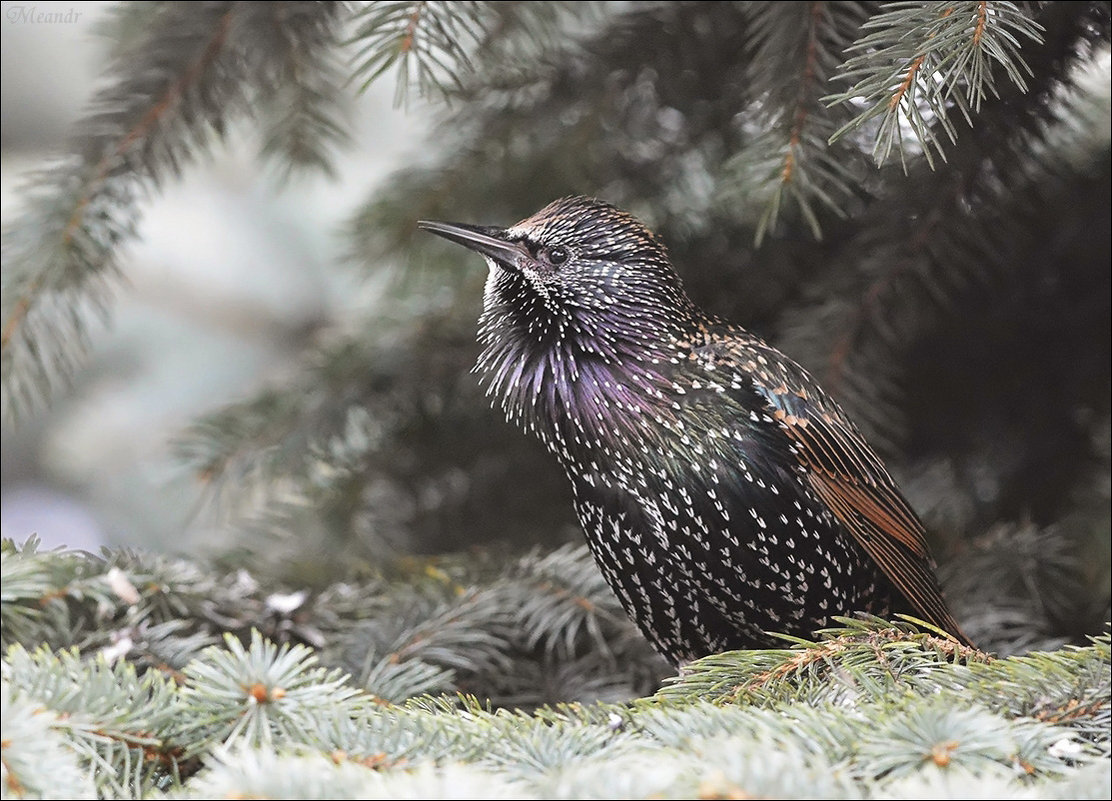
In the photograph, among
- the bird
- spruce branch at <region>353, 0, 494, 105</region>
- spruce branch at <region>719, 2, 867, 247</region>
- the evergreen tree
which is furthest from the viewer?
the bird

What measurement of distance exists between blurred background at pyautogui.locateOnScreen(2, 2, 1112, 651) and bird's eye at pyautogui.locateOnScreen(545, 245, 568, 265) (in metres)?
0.36

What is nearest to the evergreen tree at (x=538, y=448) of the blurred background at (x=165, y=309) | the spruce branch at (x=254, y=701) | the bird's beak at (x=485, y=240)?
the spruce branch at (x=254, y=701)

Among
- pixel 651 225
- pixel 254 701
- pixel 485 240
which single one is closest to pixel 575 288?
pixel 485 240

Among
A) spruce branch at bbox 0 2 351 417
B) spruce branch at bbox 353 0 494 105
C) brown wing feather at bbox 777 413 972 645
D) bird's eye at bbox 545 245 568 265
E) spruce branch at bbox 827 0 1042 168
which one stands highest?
spruce branch at bbox 0 2 351 417

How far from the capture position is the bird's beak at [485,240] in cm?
201

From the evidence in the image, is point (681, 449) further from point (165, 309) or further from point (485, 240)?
point (165, 309)

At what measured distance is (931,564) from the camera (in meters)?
2.16

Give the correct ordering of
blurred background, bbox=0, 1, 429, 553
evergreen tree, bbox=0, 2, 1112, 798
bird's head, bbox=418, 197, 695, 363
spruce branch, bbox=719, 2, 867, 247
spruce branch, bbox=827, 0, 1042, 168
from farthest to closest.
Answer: blurred background, bbox=0, 1, 429, 553, bird's head, bbox=418, 197, 695, 363, spruce branch, bbox=719, 2, 867, 247, spruce branch, bbox=827, 0, 1042, 168, evergreen tree, bbox=0, 2, 1112, 798

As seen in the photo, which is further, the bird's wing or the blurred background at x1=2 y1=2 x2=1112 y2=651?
the blurred background at x1=2 y1=2 x2=1112 y2=651

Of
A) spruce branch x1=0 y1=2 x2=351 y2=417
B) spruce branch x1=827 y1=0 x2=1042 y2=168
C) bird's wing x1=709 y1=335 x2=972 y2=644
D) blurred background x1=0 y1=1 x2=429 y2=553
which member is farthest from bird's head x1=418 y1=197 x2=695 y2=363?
blurred background x1=0 y1=1 x2=429 y2=553

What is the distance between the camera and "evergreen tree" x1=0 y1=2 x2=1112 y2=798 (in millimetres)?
1092

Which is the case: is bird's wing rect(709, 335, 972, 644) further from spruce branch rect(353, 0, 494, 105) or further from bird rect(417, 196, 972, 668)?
spruce branch rect(353, 0, 494, 105)

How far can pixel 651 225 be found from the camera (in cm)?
281

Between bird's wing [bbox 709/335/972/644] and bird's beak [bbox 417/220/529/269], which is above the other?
bird's beak [bbox 417/220/529/269]
